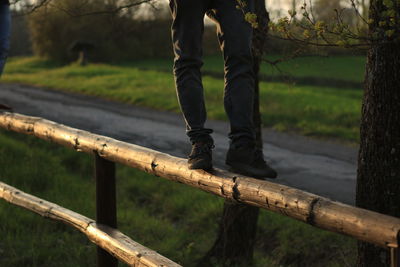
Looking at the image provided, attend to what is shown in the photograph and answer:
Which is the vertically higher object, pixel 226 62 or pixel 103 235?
pixel 226 62

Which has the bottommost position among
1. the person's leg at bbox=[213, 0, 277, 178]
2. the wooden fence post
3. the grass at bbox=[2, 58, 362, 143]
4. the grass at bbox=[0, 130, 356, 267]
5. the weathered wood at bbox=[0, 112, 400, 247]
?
the grass at bbox=[0, 130, 356, 267]

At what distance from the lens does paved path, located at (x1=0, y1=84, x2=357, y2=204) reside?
740 centimetres

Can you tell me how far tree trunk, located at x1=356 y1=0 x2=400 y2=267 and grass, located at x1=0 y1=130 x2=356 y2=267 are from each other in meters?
1.41

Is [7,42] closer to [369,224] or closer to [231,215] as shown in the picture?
[231,215]

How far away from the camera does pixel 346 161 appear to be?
843 cm

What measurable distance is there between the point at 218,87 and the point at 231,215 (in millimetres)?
11602

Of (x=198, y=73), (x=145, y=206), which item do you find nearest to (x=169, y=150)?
(x=145, y=206)

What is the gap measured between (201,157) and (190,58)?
576 mm

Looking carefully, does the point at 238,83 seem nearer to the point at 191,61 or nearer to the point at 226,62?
the point at 226,62

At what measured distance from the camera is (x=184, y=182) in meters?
3.26

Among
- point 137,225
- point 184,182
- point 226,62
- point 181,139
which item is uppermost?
point 226,62

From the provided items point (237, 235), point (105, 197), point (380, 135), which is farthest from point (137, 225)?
point (380, 135)

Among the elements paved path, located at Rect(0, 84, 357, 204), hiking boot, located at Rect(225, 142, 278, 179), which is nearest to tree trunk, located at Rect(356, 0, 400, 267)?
hiking boot, located at Rect(225, 142, 278, 179)

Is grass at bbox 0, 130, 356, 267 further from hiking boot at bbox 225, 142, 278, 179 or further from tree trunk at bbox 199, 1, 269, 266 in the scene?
hiking boot at bbox 225, 142, 278, 179
